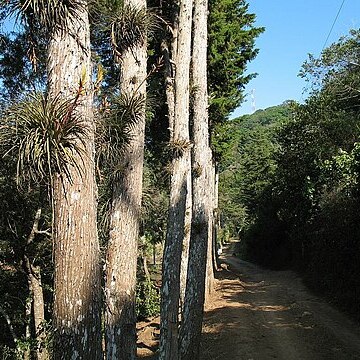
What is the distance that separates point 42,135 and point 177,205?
4557 millimetres

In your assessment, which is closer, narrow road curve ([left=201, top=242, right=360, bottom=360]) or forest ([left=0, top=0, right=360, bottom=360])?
forest ([left=0, top=0, right=360, bottom=360])

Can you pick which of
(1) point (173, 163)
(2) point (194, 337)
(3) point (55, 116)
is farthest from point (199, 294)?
(3) point (55, 116)

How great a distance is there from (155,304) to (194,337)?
1187cm

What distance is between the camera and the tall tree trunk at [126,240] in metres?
4.68

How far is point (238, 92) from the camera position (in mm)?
18328

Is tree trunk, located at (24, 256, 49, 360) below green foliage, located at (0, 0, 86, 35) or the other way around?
below

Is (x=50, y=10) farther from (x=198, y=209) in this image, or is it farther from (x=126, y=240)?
(x=198, y=209)

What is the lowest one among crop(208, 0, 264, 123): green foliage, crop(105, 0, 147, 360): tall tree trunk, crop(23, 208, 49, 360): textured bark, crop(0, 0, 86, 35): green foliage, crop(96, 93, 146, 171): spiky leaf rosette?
crop(23, 208, 49, 360): textured bark

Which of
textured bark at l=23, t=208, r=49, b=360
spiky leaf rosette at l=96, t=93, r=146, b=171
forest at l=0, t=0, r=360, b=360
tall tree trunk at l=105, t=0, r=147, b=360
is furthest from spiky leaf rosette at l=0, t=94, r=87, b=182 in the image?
textured bark at l=23, t=208, r=49, b=360

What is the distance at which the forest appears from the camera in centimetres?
268

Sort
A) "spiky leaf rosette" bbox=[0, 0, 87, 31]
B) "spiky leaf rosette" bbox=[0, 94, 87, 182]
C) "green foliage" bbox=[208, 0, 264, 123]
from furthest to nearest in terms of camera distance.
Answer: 1. "green foliage" bbox=[208, 0, 264, 123]
2. "spiky leaf rosette" bbox=[0, 0, 87, 31]
3. "spiky leaf rosette" bbox=[0, 94, 87, 182]

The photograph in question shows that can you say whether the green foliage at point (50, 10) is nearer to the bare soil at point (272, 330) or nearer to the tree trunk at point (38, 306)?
the bare soil at point (272, 330)

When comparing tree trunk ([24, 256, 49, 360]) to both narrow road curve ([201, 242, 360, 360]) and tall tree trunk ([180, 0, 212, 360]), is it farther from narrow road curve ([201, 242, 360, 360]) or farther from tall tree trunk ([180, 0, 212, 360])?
tall tree trunk ([180, 0, 212, 360])

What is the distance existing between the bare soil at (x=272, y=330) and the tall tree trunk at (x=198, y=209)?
3.07 metres
